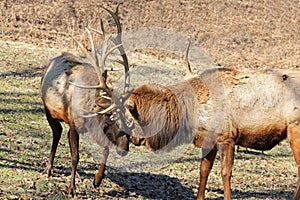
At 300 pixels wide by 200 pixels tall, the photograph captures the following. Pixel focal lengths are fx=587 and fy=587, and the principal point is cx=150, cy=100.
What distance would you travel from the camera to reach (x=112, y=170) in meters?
10.2

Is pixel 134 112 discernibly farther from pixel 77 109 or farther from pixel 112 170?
pixel 112 170

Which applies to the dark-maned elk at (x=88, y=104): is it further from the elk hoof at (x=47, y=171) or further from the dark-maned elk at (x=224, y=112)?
the dark-maned elk at (x=224, y=112)

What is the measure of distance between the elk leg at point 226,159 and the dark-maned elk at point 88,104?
4.60 feet

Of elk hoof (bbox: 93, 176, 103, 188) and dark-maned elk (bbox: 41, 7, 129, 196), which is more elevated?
dark-maned elk (bbox: 41, 7, 129, 196)

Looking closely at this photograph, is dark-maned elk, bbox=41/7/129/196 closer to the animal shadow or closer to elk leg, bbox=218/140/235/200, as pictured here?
the animal shadow

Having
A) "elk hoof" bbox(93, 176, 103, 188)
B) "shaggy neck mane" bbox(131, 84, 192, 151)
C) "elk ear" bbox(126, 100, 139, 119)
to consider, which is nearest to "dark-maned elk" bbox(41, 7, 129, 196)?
"elk hoof" bbox(93, 176, 103, 188)

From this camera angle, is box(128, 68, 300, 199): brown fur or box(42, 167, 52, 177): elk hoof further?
box(42, 167, 52, 177): elk hoof

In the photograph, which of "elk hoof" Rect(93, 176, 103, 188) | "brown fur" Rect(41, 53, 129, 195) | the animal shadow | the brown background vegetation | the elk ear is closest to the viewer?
the elk ear

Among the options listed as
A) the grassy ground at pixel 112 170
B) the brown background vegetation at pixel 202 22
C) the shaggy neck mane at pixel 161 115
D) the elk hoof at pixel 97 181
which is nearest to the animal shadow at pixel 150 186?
the grassy ground at pixel 112 170

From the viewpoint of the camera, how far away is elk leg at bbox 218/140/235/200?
28.1 feet

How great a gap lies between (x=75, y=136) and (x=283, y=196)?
12.3 ft

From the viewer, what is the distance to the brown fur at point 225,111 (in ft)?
28.0

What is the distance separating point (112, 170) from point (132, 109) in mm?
2054

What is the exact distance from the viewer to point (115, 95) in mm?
8484
